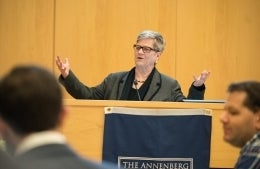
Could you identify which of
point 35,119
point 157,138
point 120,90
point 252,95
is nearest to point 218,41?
point 120,90

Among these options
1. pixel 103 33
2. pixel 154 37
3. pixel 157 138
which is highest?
pixel 103 33

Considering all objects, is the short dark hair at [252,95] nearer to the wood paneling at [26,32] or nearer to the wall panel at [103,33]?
the wall panel at [103,33]

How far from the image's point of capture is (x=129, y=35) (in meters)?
5.40

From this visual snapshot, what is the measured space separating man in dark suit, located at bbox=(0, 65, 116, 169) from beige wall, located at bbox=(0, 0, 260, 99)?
4064mm

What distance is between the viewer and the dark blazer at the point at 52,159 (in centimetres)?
117

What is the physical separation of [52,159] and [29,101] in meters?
0.14

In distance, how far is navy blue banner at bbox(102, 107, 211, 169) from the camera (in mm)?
3016

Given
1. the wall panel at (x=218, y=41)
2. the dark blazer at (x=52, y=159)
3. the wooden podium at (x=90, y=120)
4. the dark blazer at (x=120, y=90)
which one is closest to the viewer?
the dark blazer at (x=52, y=159)

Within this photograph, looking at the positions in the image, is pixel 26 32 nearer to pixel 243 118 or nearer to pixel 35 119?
pixel 243 118

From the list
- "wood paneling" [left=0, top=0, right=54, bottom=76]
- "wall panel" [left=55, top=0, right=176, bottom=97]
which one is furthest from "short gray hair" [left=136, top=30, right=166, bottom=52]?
"wood paneling" [left=0, top=0, right=54, bottom=76]

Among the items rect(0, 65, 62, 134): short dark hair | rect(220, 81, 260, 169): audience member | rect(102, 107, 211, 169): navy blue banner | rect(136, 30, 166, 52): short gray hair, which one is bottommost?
rect(102, 107, 211, 169): navy blue banner

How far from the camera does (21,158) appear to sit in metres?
1.18

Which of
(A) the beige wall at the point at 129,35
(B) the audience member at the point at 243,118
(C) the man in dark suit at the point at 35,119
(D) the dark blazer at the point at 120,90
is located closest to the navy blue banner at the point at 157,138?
(D) the dark blazer at the point at 120,90

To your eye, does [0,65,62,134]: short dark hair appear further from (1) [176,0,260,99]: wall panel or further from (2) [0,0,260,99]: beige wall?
(1) [176,0,260,99]: wall panel
